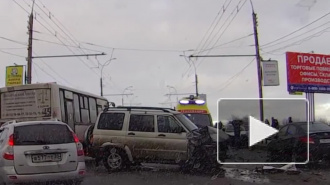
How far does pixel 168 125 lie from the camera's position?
12781mm

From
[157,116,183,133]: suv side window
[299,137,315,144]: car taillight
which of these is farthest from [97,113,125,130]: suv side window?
[299,137,315,144]: car taillight

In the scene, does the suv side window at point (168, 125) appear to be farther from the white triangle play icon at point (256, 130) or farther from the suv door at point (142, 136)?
the white triangle play icon at point (256, 130)

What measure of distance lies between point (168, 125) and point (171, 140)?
49cm

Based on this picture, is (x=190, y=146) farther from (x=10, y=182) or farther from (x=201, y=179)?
(x=10, y=182)

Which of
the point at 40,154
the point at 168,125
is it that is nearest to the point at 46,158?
the point at 40,154

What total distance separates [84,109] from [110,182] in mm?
7691

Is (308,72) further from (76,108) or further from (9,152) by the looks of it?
(9,152)

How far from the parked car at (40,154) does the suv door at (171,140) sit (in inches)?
140

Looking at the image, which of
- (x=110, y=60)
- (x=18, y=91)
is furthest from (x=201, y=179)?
(x=110, y=60)

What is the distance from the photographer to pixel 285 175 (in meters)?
11.8

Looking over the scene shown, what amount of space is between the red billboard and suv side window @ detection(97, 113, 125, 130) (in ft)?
57.3

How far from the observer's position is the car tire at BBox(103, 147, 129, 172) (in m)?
12.8

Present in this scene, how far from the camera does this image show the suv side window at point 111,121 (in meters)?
13.2

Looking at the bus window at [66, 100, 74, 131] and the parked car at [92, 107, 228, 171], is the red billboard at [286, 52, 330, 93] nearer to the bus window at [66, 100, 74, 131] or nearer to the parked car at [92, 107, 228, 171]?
the parked car at [92, 107, 228, 171]
